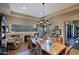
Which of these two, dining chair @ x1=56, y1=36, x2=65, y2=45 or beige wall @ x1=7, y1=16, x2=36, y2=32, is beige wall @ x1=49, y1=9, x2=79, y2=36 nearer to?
dining chair @ x1=56, y1=36, x2=65, y2=45

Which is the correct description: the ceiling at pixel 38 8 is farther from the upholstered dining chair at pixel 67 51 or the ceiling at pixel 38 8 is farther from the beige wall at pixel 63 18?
the upholstered dining chair at pixel 67 51

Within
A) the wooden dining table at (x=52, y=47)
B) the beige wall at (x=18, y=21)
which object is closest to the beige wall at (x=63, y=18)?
the wooden dining table at (x=52, y=47)

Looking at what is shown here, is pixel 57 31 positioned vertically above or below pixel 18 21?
below

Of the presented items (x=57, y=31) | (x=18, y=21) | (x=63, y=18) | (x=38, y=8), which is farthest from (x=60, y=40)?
(x=18, y=21)

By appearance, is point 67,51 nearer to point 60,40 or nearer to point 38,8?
point 60,40

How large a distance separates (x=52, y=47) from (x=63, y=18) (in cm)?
65

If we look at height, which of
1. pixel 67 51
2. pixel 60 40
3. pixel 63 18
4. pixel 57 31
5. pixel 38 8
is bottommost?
pixel 67 51

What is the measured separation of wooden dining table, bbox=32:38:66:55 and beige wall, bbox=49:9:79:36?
0.28 meters

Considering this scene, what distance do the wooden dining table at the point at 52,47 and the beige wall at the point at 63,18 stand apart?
0.28 m

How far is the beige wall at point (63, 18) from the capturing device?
2.69 m

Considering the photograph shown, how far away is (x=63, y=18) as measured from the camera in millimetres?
2746

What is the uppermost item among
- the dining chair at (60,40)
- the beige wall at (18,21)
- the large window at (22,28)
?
the beige wall at (18,21)
